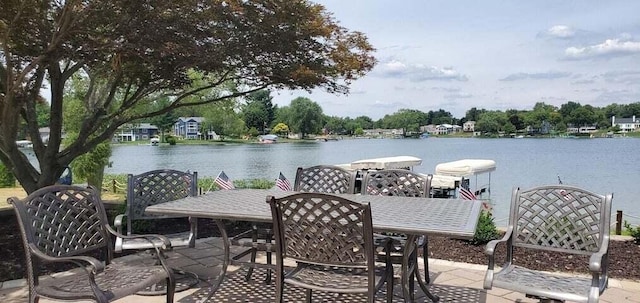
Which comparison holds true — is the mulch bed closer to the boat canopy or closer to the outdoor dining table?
the outdoor dining table

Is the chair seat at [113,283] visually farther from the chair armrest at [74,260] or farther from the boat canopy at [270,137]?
the boat canopy at [270,137]

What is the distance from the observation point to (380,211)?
9.30 ft

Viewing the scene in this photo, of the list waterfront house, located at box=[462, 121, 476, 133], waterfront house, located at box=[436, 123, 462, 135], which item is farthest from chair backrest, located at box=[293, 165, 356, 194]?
waterfront house, located at box=[436, 123, 462, 135]

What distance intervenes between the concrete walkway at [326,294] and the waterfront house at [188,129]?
156 ft

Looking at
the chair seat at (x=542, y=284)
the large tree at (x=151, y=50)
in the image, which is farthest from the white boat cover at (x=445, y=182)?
the chair seat at (x=542, y=284)

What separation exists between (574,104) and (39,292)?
58733 mm

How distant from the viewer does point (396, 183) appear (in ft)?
12.8

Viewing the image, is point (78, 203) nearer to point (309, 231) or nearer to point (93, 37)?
point (309, 231)

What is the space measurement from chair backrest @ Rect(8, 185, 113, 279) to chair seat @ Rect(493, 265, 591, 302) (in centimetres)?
228

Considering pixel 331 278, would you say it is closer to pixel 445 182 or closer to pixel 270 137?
pixel 445 182

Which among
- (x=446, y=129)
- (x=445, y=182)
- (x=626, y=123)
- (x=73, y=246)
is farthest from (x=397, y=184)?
(x=446, y=129)

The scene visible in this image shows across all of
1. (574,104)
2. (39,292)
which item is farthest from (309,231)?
(574,104)

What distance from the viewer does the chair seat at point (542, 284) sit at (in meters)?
Result: 2.39

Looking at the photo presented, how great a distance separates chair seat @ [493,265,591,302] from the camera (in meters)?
2.39
